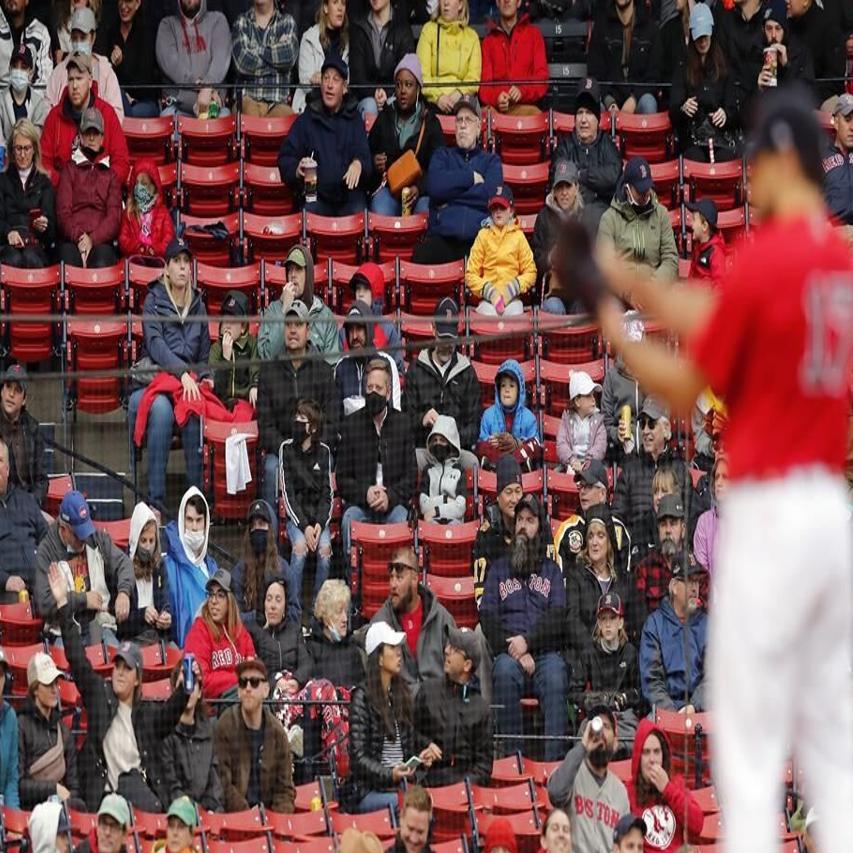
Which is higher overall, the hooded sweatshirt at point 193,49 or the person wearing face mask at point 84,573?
the hooded sweatshirt at point 193,49

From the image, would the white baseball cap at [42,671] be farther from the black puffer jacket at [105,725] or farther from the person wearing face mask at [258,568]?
the person wearing face mask at [258,568]

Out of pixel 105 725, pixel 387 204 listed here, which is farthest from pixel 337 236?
pixel 105 725

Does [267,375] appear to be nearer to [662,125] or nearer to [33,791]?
[33,791]

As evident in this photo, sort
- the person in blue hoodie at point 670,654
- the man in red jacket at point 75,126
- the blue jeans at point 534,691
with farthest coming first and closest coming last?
the man in red jacket at point 75,126 → the blue jeans at point 534,691 → the person in blue hoodie at point 670,654

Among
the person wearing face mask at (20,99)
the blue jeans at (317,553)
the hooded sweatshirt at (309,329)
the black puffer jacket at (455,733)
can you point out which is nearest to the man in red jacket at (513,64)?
the hooded sweatshirt at (309,329)

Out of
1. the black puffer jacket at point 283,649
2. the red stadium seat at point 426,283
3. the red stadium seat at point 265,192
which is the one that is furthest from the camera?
the red stadium seat at point 265,192

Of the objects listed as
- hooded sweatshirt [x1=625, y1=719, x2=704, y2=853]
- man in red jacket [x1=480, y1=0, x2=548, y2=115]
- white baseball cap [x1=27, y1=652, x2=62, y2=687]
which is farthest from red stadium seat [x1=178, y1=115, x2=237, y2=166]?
hooded sweatshirt [x1=625, y1=719, x2=704, y2=853]

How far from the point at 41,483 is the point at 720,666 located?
779 cm

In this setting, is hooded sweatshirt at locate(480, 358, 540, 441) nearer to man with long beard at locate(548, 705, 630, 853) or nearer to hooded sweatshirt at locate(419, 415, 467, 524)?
hooded sweatshirt at locate(419, 415, 467, 524)

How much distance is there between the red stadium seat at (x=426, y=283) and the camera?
45.2ft

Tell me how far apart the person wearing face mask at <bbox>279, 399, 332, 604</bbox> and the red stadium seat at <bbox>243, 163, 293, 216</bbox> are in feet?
9.80

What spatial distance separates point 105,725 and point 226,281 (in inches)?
153

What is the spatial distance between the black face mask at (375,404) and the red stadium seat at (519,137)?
11.3 ft

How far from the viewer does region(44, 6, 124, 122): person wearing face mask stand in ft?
48.5
